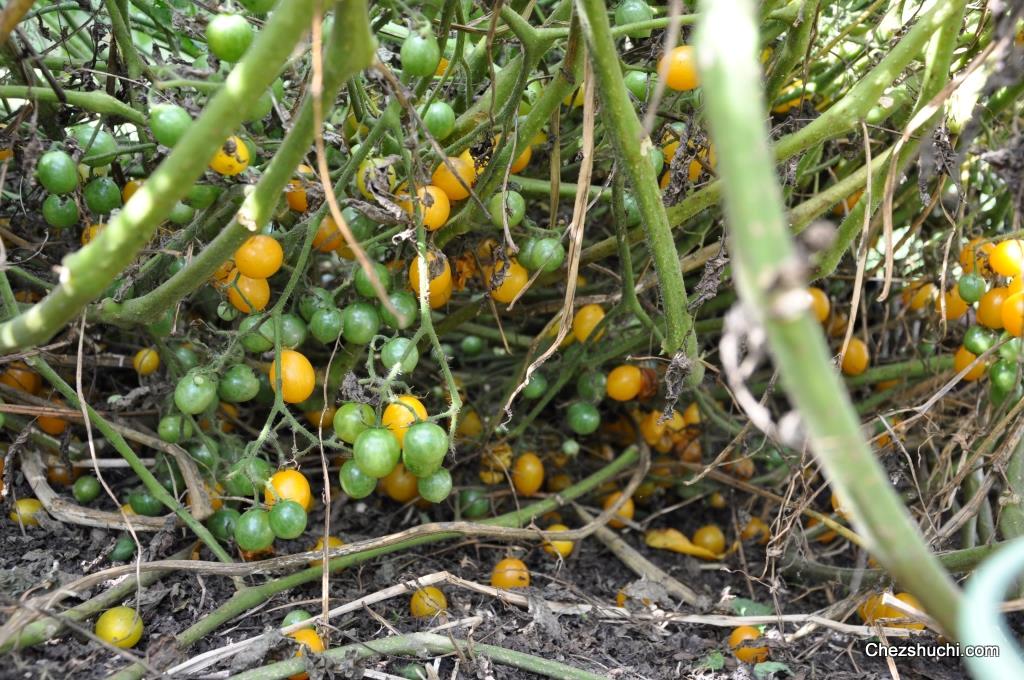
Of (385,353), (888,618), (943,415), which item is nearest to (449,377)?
(385,353)

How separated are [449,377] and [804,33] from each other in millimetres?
758

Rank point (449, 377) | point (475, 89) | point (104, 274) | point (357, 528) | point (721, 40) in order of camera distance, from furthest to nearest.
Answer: point (357, 528)
point (475, 89)
point (449, 377)
point (104, 274)
point (721, 40)

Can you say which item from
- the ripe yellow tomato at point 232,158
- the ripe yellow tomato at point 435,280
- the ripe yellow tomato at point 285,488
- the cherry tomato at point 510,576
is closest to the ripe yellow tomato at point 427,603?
the cherry tomato at point 510,576

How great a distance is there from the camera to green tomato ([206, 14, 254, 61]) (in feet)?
3.62

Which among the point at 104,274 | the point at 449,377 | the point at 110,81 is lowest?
the point at 449,377

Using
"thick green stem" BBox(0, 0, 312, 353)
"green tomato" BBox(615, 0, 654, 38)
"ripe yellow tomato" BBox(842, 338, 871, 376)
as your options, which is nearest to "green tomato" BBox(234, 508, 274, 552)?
"thick green stem" BBox(0, 0, 312, 353)

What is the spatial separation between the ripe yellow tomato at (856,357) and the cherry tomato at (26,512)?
155 cm

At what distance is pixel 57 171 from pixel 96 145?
101 mm

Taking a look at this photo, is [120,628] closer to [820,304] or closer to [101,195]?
[101,195]

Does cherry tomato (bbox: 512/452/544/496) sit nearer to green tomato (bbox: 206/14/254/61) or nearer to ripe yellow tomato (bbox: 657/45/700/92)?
ripe yellow tomato (bbox: 657/45/700/92)

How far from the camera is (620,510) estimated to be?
186 centimetres

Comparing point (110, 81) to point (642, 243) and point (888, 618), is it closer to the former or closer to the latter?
point (642, 243)

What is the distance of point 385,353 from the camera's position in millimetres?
1294

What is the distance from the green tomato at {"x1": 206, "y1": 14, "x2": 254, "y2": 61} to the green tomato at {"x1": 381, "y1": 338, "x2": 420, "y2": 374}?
1.44 ft
